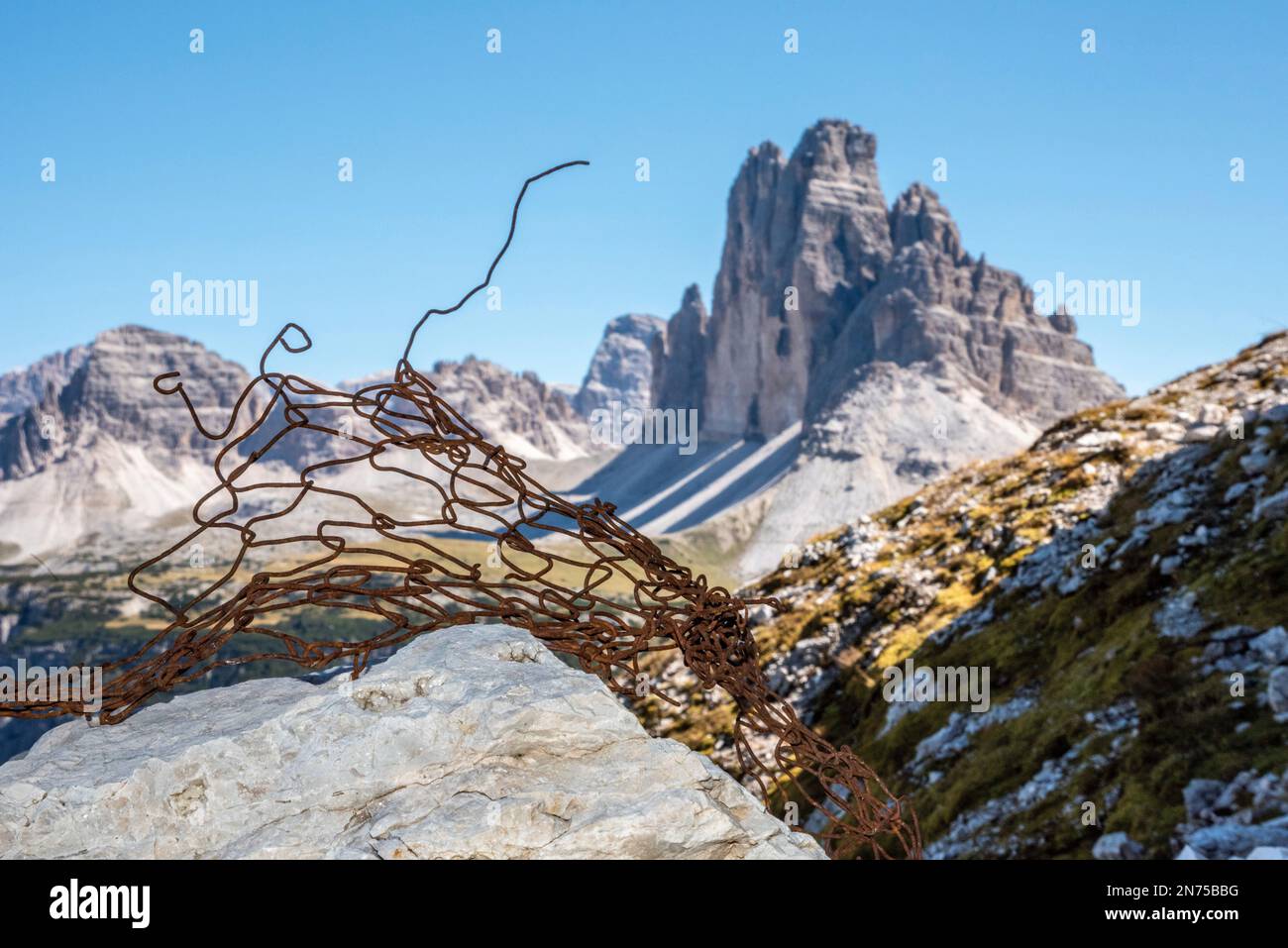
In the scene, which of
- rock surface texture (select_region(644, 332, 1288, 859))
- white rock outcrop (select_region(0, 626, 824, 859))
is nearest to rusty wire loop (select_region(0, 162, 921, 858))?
white rock outcrop (select_region(0, 626, 824, 859))

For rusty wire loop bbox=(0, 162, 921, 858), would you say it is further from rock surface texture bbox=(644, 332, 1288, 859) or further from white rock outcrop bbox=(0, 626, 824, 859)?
rock surface texture bbox=(644, 332, 1288, 859)

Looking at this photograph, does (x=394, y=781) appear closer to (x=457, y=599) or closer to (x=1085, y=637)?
(x=457, y=599)

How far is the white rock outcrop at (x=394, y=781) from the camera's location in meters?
3.55

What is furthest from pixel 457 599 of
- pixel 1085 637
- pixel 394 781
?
pixel 1085 637

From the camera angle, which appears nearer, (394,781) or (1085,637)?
(394,781)

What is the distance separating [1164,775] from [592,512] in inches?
340

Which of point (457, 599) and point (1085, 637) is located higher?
point (457, 599)

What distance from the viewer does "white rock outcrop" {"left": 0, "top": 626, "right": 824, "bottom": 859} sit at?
3.55 metres

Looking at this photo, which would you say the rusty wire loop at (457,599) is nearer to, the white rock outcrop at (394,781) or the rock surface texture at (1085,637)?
the white rock outcrop at (394,781)

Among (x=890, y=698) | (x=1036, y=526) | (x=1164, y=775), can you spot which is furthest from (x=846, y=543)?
(x=1164, y=775)

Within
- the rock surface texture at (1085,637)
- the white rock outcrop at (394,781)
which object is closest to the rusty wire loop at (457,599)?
the white rock outcrop at (394,781)

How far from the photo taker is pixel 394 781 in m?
3.76
